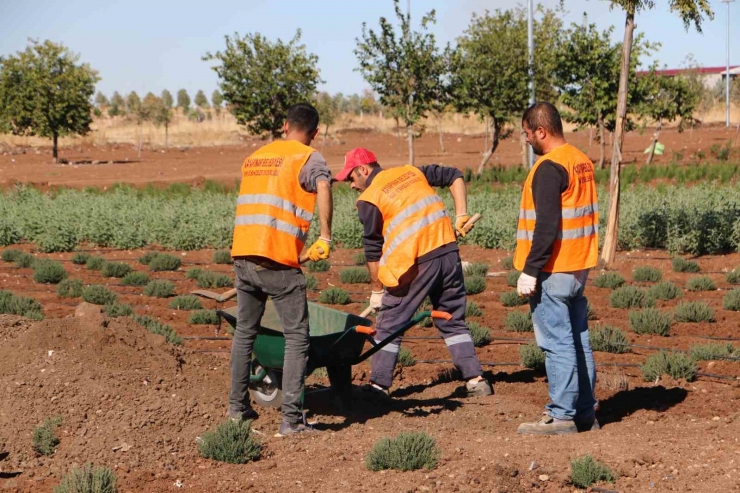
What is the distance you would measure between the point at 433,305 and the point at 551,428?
4.41 ft

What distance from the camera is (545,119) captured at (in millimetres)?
5008

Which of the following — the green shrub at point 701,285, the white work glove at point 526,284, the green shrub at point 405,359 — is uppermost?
the white work glove at point 526,284

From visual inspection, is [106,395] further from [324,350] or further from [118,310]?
[118,310]

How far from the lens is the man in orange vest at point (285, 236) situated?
16.4 ft

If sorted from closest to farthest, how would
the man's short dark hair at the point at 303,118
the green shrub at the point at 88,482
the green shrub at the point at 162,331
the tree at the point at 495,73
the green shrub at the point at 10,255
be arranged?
the green shrub at the point at 88,482
the man's short dark hair at the point at 303,118
the green shrub at the point at 162,331
the green shrub at the point at 10,255
the tree at the point at 495,73

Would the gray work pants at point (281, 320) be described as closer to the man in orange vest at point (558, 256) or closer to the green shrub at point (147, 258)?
the man in orange vest at point (558, 256)

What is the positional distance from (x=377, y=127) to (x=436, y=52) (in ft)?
100

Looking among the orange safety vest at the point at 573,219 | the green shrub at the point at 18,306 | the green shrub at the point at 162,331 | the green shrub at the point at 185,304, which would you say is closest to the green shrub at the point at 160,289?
the green shrub at the point at 185,304

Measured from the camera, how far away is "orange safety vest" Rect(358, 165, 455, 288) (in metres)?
5.87

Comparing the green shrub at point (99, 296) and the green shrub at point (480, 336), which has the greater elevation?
the green shrub at point (99, 296)

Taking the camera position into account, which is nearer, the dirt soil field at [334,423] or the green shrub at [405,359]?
the dirt soil field at [334,423]

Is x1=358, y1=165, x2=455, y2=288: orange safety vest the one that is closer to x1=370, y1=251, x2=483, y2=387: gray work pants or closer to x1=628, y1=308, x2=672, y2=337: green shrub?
x1=370, y1=251, x2=483, y2=387: gray work pants

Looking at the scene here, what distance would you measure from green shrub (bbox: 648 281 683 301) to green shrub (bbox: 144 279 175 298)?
5.36m

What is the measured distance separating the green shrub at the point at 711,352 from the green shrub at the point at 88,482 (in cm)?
438
